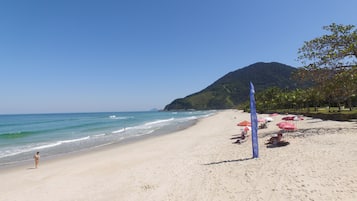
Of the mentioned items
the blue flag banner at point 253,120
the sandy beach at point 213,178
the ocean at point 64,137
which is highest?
the blue flag banner at point 253,120

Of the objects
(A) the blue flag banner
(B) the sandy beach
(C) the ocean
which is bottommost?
(C) the ocean

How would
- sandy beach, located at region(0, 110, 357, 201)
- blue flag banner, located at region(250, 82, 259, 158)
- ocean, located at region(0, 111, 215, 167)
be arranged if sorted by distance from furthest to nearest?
ocean, located at region(0, 111, 215, 167) < blue flag banner, located at region(250, 82, 259, 158) < sandy beach, located at region(0, 110, 357, 201)

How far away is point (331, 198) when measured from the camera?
6055mm

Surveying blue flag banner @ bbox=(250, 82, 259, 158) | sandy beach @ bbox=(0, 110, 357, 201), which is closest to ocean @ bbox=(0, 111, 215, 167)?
sandy beach @ bbox=(0, 110, 357, 201)

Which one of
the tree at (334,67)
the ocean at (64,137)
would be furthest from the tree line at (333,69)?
the ocean at (64,137)

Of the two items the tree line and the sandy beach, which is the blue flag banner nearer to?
the sandy beach

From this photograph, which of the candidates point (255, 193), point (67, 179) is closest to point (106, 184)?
point (67, 179)

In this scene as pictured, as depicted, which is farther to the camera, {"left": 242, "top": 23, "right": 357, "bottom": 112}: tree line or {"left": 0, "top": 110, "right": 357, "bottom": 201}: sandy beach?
{"left": 242, "top": 23, "right": 357, "bottom": 112}: tree line

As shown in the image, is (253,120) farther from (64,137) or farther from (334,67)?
(64,137)

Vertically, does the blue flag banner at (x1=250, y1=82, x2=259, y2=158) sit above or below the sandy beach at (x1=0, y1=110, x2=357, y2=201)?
above

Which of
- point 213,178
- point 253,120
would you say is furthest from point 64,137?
point 253,120

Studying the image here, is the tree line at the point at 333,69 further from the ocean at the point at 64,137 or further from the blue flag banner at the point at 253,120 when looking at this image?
the ocean at the point at 64,137

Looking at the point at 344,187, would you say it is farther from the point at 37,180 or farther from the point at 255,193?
the point at 37,180

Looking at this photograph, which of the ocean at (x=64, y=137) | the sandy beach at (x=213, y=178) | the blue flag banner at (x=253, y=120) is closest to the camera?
the sandy beach at (x=213, y=178)
